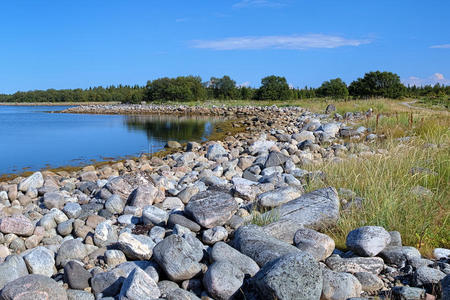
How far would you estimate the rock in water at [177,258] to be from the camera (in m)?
2.71

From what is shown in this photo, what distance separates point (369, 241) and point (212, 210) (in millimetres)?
1504

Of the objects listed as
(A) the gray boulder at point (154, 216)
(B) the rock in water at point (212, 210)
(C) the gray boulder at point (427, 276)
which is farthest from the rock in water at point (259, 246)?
A: (A) the gray boulder at point (154, 216)

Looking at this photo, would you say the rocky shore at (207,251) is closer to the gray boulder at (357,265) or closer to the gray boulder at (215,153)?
the gray boulder at (357,265)

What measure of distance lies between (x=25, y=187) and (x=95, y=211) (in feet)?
6.91

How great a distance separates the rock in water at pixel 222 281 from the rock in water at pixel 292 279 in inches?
7.1

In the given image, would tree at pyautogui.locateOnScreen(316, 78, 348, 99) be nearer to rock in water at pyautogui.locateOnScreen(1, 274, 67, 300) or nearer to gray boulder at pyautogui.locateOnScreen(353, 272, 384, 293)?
gray boulder at pyautogui.locateOnScreen(353, 272, 384, 293)

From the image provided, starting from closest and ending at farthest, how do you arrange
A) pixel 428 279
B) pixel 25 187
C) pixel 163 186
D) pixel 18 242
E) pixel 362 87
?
pixel 428 279, pixel 18 242, pixel 163 186, pixel 25 187, pixel 362 87

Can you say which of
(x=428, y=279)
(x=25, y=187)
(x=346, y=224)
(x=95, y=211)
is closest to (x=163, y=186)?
(x=95, y=211)

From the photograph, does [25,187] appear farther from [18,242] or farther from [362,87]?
[362,87]

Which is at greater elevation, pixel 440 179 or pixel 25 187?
pixel 440 179

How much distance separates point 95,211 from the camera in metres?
4.67

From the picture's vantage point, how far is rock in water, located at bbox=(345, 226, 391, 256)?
113 inches

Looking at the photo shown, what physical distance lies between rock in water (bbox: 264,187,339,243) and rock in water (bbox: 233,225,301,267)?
298 mm

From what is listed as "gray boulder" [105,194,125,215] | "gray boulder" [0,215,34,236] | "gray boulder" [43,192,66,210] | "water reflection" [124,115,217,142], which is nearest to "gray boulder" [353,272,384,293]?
"gray boulder" [105,194,125,215]
